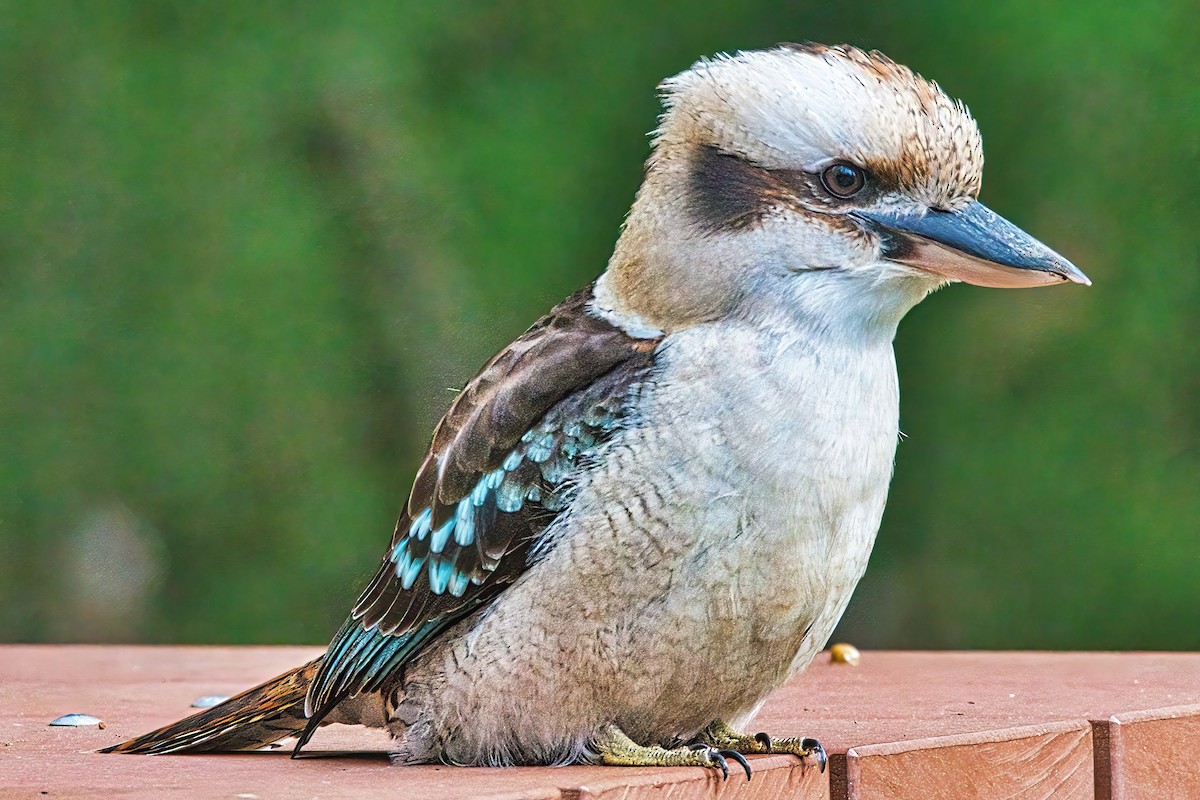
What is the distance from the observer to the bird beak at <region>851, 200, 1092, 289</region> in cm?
226

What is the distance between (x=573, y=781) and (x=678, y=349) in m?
0.56

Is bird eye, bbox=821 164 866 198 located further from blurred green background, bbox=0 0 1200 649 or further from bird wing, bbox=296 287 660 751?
blurred green background, bbox=0 0 1200 649

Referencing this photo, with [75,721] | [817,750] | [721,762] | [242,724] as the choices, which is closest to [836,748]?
[817,750]

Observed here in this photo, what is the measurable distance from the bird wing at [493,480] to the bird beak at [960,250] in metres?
0.34

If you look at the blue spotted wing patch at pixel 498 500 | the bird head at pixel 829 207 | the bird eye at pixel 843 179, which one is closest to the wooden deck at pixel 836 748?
the blue spotted wing patch at pixel 498 500

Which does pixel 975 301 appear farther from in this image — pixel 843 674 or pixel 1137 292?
pixel 843 674

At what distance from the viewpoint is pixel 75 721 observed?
2.91m

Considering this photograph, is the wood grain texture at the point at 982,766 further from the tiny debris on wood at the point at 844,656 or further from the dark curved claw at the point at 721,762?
the tiny debris on wood at the point at 844,656

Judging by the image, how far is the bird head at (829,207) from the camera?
226 cm

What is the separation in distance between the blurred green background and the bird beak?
156 inches

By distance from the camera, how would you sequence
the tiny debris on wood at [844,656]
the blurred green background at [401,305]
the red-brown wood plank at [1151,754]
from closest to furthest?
the red-brown wood plank at [1151,754], the tiny debris on wood at [844,656], the blurred green background at [401,305]

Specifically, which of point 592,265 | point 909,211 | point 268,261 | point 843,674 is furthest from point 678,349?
point 268,261

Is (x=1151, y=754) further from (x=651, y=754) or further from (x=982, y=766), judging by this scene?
(x=651, y=754)

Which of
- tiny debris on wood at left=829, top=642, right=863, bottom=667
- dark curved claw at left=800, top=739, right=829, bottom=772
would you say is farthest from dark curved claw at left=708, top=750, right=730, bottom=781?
tiny debris on wood at left=829, top=642, right=863, bottom=667
